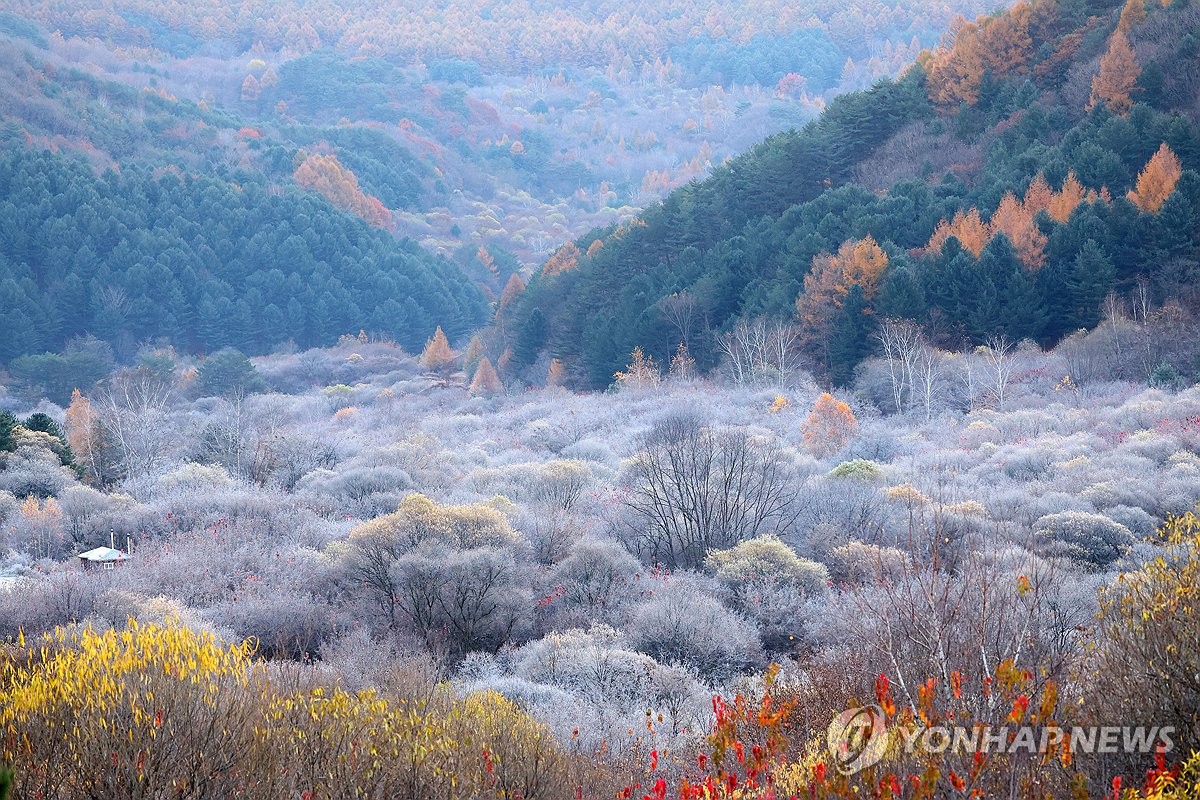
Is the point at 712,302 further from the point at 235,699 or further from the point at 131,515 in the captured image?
the point at 235,699

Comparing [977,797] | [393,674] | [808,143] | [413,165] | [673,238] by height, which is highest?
[413,165]

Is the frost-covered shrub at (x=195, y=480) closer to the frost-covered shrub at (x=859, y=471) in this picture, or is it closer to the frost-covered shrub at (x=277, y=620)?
the frost-covered shrub at (x=277, y=620)

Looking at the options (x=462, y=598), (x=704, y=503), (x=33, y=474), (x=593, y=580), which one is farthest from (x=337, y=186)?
(x=462, y=598)

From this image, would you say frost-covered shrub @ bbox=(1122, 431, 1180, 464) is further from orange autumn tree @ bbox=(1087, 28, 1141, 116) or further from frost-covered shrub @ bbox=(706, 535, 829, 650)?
orange autumn tree @ bbox=(1087, 28, 1141, 116)

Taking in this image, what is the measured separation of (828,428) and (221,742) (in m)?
21.0

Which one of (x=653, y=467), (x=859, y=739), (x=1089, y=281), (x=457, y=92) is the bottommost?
(x=653, y=467)

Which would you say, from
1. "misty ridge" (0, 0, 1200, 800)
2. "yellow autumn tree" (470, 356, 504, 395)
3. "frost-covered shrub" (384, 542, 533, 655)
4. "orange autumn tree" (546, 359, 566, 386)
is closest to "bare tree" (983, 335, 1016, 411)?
"misty ridge" (0, 0, 1200, 800)

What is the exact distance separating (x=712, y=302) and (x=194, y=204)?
55360mm

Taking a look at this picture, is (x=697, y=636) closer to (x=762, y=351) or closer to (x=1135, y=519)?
(x=1135, y=519)

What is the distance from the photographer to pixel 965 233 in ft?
116

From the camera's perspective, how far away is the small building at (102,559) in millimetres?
14078

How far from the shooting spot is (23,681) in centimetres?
596

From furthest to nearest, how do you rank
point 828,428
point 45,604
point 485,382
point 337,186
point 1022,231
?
point 337,186 < point 485,382 < point 1022,231 < point 828,428 < point 45,604

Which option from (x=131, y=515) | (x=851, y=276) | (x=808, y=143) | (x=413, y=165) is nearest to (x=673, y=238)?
(x=808, y=143)
